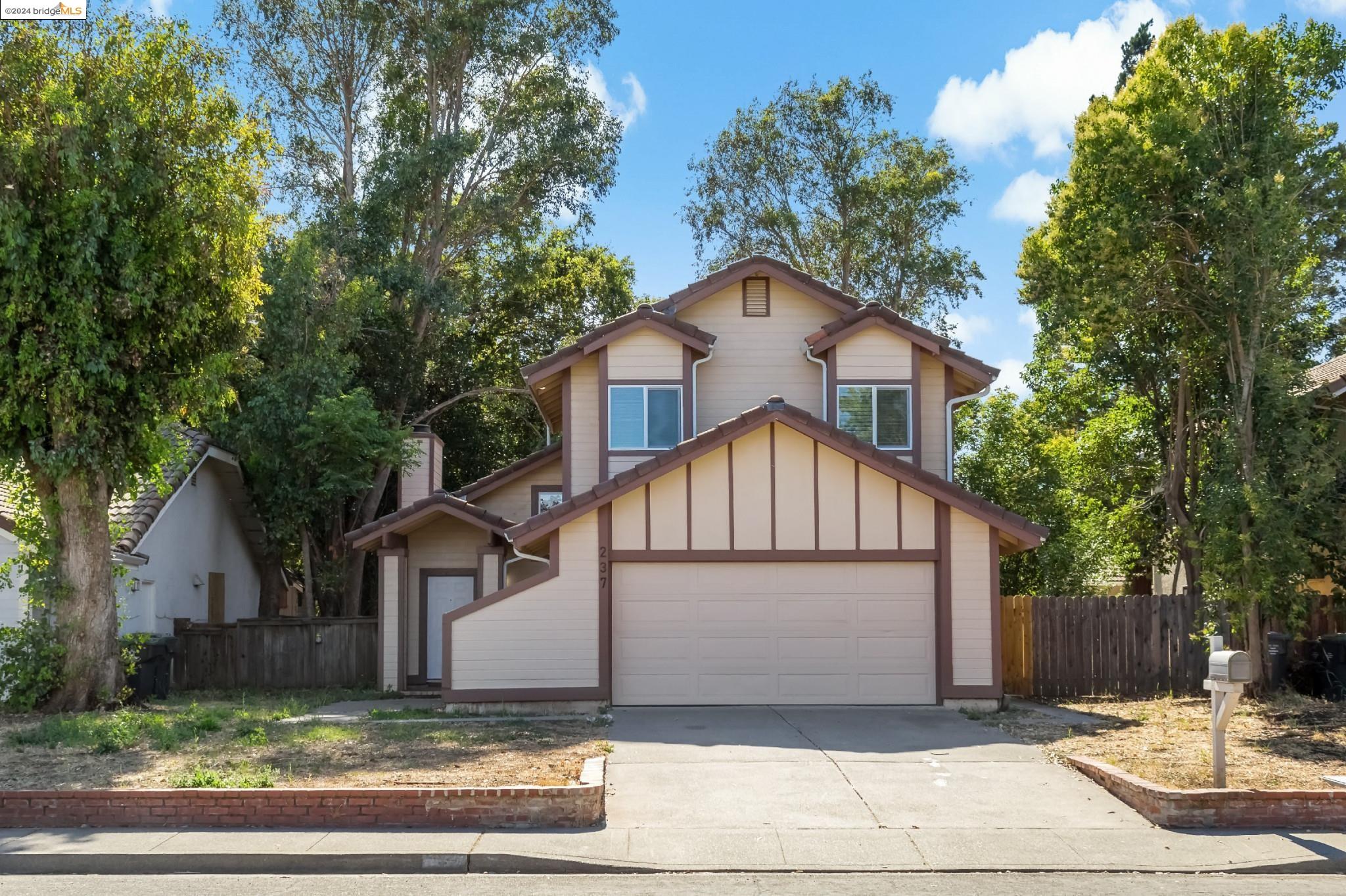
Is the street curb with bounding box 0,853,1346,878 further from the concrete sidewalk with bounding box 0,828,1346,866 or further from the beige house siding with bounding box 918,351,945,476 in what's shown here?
the beige house siding with bounding box 918,351,945,476

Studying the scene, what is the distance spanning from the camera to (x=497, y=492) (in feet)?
80.1

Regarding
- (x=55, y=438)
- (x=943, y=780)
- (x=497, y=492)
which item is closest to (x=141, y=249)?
(x=55, y=438)

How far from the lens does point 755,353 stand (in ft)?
70.6

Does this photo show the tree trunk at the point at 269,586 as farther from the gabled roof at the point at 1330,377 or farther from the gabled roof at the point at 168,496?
the gabled roof at the point at 1330,377

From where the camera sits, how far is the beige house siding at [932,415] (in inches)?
816

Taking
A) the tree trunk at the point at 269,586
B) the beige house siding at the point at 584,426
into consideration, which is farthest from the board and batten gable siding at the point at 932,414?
the tree trunk at the point at 269,586

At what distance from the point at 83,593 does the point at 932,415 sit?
13486 mm

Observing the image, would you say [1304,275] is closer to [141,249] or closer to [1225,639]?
[1225,639]

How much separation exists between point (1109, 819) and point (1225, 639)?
9738mm

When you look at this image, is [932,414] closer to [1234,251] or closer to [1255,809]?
[1234,251]

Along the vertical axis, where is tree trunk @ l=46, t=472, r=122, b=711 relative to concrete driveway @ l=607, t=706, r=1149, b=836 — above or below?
above

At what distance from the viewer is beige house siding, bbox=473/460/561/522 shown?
24.4 meters

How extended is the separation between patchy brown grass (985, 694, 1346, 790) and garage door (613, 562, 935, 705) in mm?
1804

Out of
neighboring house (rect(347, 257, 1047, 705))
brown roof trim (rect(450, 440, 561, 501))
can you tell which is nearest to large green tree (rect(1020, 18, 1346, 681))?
neighboring house (rect(347, 257, 1047, 705))
